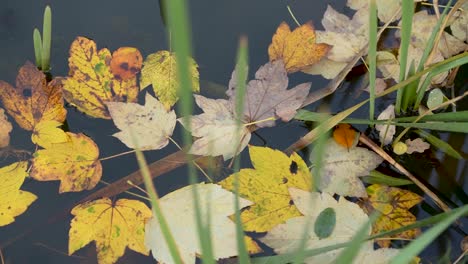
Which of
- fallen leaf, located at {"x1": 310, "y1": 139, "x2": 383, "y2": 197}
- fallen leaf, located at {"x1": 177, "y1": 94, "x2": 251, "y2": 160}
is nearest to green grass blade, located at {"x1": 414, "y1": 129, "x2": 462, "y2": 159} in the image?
fallen leaf, located at {"x1": 310, "y1": 139, "x2": 383, "y2": 197}

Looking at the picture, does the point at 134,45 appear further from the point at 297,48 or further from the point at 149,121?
the point at 297,48

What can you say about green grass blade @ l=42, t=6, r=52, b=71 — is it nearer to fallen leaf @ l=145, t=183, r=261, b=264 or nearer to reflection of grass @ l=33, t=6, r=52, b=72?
reflection of grass @ l=33, t=6, r=52, b=72

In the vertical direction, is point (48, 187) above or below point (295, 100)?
below

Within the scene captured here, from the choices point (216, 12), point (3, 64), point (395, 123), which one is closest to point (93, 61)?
point (3, 64)

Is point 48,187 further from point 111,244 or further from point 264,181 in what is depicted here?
point 264,181

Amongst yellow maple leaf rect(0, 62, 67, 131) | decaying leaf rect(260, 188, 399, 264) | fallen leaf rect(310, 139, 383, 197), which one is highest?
yellow maple leaf rect(0, 62, 67, 131)
